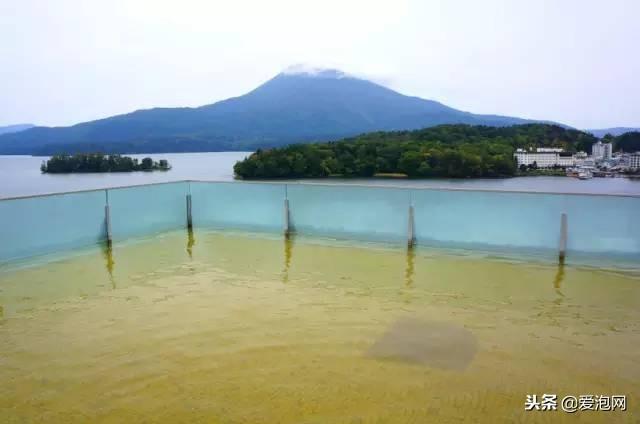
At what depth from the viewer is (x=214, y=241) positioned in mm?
6430

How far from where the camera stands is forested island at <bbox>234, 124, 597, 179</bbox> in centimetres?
3288

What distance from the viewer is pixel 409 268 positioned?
5039 mm

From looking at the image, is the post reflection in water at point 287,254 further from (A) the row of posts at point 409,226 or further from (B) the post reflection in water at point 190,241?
(B) the post reflection in water at point 190,241

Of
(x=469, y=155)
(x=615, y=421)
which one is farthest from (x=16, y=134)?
(x=615, y=421)

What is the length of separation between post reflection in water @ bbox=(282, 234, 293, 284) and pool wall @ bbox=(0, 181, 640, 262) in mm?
211

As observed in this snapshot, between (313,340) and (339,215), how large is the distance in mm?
3432

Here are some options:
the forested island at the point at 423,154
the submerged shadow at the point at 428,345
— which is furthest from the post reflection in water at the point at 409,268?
the forested island at the point at 423,154

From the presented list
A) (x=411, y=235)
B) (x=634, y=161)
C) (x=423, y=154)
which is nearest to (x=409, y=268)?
(x=411, y=235)

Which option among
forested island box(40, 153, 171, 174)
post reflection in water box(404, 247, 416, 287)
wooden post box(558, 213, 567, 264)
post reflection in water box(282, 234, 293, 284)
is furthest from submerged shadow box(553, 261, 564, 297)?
forested island box(40, 153, 171, 174)

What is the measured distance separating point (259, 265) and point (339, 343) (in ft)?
7.33

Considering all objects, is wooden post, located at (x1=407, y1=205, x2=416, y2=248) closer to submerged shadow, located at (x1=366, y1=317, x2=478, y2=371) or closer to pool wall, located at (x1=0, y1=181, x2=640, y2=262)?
pool wall, located at (x1=0, y1=181, x2=640, y2=262)

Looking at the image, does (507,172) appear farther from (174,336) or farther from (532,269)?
(174,336)

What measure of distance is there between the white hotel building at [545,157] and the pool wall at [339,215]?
1148 inches

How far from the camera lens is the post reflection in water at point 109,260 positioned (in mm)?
4691
